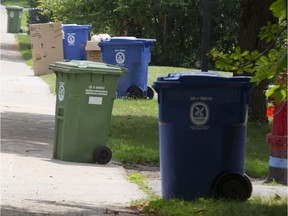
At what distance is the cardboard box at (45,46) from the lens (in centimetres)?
A: 2738

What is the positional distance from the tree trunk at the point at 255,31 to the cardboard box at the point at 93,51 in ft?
29.7

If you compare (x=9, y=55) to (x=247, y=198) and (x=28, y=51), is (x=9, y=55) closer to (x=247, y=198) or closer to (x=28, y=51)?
(x=28, y=51)

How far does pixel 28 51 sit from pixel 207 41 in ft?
78.5

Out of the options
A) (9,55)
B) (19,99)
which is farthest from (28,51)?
(19,99)

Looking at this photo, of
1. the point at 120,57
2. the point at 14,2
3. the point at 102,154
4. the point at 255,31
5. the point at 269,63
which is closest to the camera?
the point at 269,63

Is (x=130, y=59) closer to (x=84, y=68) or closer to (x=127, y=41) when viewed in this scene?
(x=127, y=41)

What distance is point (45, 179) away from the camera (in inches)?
426

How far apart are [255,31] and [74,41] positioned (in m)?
12.2

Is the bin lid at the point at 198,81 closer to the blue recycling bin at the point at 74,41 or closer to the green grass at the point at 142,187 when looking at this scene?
the green grass at the point at 142,187

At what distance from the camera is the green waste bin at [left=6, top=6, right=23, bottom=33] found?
49.7 meters

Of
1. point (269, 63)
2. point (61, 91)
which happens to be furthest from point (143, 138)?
point (269, 63)

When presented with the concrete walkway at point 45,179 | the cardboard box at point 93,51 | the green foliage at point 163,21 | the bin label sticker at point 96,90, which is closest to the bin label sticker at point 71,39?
the cardboard box at point 93,51

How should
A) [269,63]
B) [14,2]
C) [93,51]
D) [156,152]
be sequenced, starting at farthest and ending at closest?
[14,2] → [93,51] → [156,152] → [269,63]

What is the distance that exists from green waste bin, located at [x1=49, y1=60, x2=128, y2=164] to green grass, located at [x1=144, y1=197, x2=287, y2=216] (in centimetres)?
338
